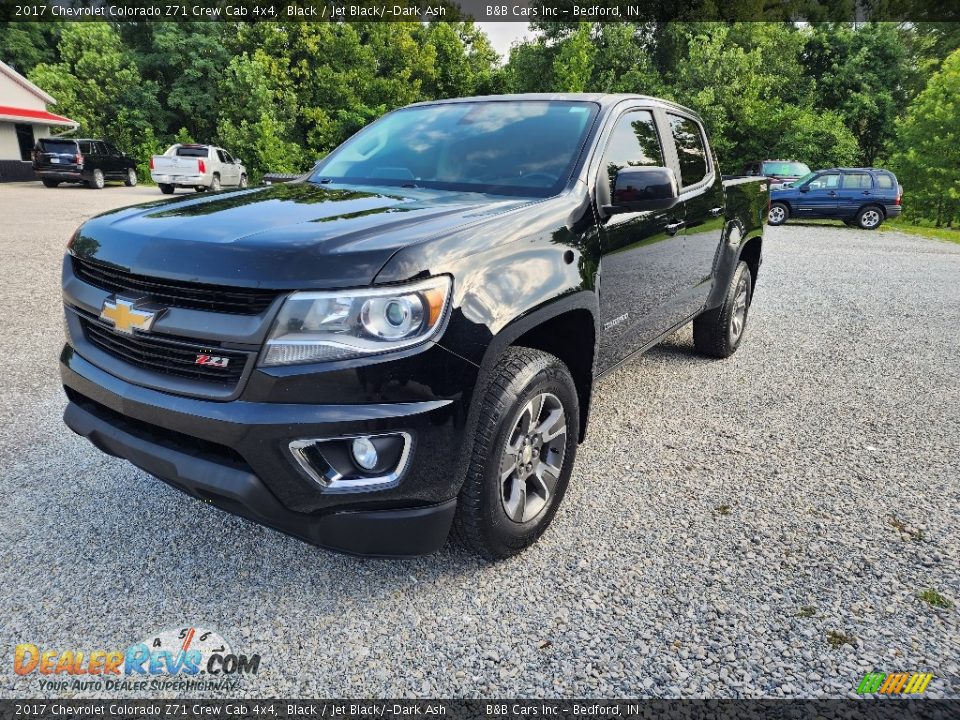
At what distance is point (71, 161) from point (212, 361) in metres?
27.3

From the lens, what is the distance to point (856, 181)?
59.9ft

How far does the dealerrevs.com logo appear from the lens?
206 cm

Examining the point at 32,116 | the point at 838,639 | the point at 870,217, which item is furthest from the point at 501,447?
the point at 32,116

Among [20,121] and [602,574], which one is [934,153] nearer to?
[602,574]

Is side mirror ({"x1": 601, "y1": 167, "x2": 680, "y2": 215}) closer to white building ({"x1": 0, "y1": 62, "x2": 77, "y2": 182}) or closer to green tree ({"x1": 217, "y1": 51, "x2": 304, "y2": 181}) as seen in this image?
green tree ({"x1": 217, "y1": 51, "x2": 304, "y2": 181})

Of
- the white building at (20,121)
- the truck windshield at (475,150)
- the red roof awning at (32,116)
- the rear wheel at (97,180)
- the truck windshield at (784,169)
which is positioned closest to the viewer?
the truck windshield at (475,150)

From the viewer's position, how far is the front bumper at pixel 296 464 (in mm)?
1981

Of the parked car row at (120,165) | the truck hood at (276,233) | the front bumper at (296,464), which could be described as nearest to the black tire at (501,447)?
the front bumper at (296,464)

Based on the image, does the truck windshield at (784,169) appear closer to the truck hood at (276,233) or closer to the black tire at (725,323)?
the black tire at (725,323)

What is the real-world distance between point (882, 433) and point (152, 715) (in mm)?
4019

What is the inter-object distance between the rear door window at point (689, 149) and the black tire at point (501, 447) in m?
2.10

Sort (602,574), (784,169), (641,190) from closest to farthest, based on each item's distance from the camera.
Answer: (602,574) → (641,190) → (784,169)

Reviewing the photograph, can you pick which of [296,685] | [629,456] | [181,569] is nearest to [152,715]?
[296,685]

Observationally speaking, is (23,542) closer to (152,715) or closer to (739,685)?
(152,715)
